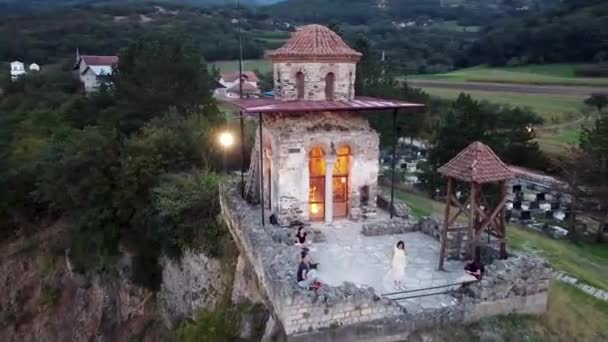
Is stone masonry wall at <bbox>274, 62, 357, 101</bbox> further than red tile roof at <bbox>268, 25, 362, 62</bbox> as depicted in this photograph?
Yes

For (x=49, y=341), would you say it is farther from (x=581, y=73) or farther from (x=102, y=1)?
(x=102, y=1)

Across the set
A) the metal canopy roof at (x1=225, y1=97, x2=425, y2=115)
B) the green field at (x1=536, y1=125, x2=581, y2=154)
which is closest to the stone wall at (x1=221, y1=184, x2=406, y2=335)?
the metal canopy roof at (x1=225, y1=97, x2=425, y2=115)

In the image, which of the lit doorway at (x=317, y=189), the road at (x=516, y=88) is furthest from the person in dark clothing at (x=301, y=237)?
the road at (x=516, y=88)

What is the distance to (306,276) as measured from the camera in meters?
12.2

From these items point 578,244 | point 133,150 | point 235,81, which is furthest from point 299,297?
point 235,81

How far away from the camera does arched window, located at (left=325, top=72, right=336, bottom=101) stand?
1816 centimetres

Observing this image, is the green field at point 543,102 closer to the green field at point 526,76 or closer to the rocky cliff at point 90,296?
the green field at point 526,76

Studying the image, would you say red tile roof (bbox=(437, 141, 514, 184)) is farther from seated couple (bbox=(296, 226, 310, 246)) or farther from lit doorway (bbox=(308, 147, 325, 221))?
lit doorway (bbox=(308, 147, 325, 221))

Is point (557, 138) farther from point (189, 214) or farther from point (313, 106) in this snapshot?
point (189, 214)

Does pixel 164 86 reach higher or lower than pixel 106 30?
lower

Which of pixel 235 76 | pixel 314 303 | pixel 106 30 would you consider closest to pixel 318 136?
pixel 314 303

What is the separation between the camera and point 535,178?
3781 centimetres

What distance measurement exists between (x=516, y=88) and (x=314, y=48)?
55.6 meters

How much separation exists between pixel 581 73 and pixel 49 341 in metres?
72.0
